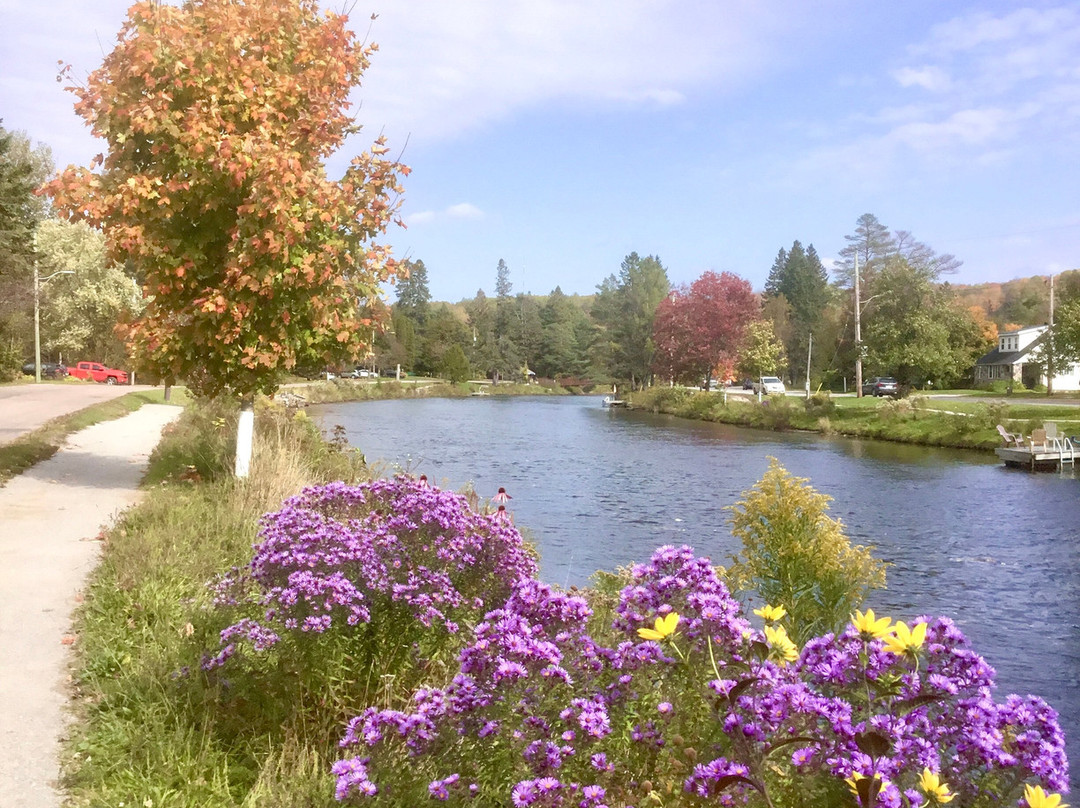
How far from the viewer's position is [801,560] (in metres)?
9.31

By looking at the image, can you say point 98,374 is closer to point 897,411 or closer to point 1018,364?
point 897,411

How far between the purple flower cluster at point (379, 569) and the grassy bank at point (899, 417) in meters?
30.8

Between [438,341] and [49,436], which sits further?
[438,341]

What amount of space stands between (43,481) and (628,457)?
62.7 feet

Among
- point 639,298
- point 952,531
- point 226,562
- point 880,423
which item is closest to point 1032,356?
point 880,423

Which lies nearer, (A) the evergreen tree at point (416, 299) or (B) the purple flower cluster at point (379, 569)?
(B) the purple flower cluster at point (379, 569)

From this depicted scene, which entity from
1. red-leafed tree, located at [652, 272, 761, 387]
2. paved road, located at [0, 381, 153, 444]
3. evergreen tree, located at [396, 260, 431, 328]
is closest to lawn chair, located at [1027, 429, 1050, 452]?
paved road, located at [0, 381, 153, 444]

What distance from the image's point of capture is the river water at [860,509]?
1147 cm

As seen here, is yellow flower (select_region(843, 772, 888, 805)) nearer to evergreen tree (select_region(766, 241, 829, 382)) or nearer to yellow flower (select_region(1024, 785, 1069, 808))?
yellow flower (select_region(1024, 785, 1069, 808))

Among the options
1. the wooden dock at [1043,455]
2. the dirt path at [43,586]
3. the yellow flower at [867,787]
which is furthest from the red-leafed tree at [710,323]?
the yellow flower at [867,787]

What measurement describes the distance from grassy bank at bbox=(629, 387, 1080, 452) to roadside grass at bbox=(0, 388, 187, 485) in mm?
26529

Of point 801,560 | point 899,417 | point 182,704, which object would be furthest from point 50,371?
point 182,704

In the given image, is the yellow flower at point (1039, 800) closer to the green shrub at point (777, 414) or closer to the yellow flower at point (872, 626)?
the yellow flower at point (872, 626)

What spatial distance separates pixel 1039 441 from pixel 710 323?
3060 cm
